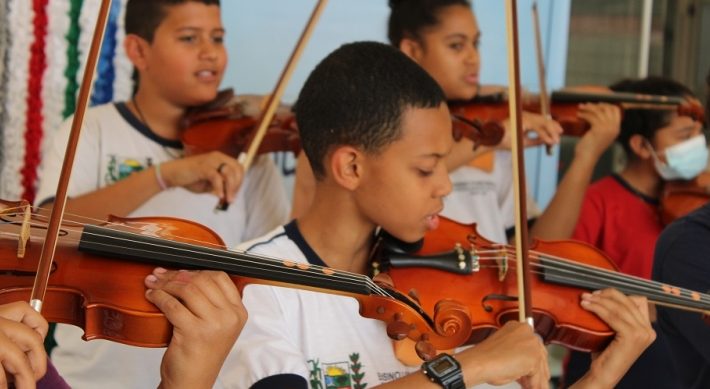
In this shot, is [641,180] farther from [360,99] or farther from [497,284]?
[360,99]

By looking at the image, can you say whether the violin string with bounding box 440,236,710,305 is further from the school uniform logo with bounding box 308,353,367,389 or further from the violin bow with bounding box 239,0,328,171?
the violin bow with bounding box 239,0,328,171

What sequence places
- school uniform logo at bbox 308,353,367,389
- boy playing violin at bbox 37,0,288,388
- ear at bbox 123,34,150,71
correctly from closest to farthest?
school uniform logo at bbox 308,353,367,389 < boy playing violin at bbox 37,0,288,388 < ear at bbox 123,34,150,71

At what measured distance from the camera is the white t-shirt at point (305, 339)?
1.10m

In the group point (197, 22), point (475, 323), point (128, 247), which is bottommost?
point (475, 323)

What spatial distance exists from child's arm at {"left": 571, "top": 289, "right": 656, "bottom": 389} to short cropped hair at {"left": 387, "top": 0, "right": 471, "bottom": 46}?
0.83 meters

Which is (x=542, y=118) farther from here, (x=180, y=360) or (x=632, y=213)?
(x=180, y=360)

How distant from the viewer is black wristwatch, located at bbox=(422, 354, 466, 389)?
41.7 inches

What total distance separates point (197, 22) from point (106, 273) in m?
0.91

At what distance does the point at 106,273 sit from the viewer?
979 mm

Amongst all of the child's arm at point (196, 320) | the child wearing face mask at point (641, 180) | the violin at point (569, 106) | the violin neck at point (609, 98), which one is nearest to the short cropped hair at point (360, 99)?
the child's arm at point (196, 320)

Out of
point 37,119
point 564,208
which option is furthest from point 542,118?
point 37,119

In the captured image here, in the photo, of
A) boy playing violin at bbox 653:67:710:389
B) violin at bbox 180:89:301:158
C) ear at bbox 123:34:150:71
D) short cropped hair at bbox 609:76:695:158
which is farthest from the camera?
short cropped hair at bbox 609:76:695:158

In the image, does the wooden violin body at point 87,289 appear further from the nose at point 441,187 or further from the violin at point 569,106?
the violin at point 569,106

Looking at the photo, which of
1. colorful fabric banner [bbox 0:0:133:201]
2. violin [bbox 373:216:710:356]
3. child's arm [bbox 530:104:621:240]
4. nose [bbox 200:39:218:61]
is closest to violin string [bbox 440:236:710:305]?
violin [bbox 373:216:710:356]
